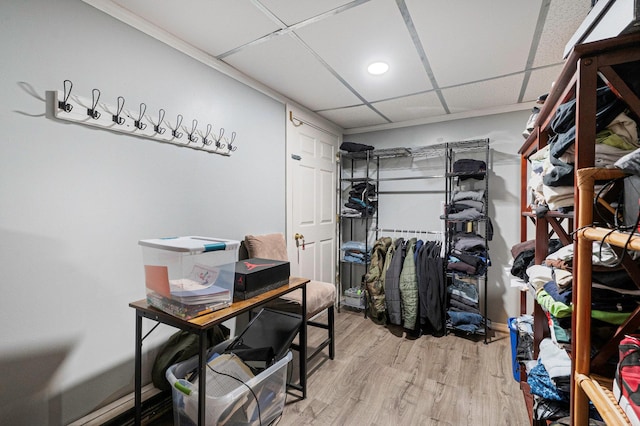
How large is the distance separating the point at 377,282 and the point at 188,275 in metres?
2.18

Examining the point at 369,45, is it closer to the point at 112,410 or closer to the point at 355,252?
the point at 355,252

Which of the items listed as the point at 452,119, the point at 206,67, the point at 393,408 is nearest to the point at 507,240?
the point at 452,119

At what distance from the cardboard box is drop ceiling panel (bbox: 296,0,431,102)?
139 cm

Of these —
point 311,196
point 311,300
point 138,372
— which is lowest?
point 138,372

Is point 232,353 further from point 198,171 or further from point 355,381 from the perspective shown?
point 198,171

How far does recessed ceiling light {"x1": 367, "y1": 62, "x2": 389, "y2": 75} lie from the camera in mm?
1972

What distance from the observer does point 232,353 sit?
1549 mm

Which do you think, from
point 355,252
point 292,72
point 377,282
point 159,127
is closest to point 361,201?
point 355,252

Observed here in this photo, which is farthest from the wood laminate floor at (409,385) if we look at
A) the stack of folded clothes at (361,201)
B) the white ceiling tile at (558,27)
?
the white ceiling tile at (558,27)

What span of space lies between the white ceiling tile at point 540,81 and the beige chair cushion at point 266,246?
7.66 feet

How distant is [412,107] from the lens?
2.79 m

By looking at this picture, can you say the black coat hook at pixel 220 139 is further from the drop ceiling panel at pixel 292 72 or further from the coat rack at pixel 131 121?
the drop ceiling panel at pixel 292 72

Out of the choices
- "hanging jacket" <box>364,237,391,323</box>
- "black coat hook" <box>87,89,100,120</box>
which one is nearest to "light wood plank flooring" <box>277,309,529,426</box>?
"hanging jacket" <box>364,237,391,323</box>

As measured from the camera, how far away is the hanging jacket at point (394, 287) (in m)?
2.80
